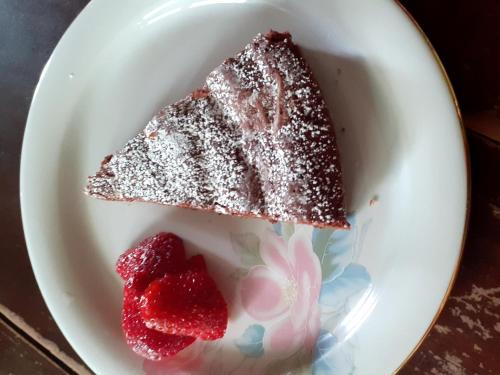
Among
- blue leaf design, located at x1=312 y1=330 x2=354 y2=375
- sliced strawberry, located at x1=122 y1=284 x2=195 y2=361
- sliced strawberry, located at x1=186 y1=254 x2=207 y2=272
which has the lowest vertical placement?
blue leaf design, located at x1=312 y1=330 x2=354 y2=375

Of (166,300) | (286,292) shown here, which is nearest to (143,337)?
(166,300)

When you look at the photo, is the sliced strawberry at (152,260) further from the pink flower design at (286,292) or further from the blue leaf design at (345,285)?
the blue leaf design at (345,285)

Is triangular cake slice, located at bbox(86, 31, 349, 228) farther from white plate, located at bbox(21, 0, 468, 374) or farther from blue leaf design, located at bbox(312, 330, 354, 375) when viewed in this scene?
blue leaf design, located at bbox(312, 330, 354, 375)

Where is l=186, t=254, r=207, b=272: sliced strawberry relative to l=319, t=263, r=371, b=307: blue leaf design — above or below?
above

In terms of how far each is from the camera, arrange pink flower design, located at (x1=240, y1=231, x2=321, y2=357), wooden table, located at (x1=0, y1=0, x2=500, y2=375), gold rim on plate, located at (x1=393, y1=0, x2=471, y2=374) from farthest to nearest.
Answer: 1. pink flower design, located at (x1=240, y1=231, x2=321, y2=357)
2. wooden table, located at (x1=0, y1=0, x2=500, y2=375)
3. gold rim on plate, located at (x1=393, y1=0, x2=471, y2=374)

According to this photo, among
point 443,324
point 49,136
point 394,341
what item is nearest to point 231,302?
point 394,341

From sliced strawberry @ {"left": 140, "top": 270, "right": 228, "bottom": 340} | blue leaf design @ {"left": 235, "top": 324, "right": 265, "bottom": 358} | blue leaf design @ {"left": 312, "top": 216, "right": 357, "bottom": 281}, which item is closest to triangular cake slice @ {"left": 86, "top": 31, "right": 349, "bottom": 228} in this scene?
blue leaf design @ {"left": 312, "top": 216, "right": 357, "bottom": 281}

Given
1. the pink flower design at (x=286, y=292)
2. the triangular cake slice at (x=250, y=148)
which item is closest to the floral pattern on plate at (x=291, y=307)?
the pink flower design at (x=286, y=292)
